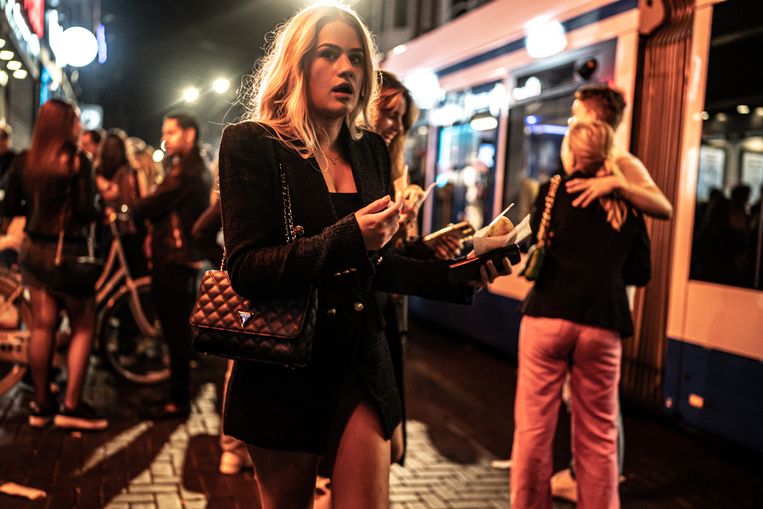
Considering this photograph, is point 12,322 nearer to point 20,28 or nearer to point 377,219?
point 377,219

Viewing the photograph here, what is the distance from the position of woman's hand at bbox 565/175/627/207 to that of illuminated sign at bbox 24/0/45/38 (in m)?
9.05

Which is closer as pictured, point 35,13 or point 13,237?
point 13,237

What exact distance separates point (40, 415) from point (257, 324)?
4.05m

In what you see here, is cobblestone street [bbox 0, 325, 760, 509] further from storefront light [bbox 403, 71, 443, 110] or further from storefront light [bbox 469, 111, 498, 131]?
storefront light [bbox 403, 71, 443, 110]

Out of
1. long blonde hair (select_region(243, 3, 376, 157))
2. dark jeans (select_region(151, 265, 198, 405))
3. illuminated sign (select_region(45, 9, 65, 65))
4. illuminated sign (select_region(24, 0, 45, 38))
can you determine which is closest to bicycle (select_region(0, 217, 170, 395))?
dark jeans (select_region(151, 265, 198, 405))

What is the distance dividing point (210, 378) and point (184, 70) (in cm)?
2720

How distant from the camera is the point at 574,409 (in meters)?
3.72

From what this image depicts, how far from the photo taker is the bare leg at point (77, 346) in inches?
210

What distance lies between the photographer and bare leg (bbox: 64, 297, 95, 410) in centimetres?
532

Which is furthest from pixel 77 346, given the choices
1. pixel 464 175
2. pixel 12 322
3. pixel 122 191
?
pixel 464 175

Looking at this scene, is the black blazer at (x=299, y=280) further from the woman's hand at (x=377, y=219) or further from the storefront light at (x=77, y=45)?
the storefront light at (x=77, y=45)

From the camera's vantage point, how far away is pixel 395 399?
91.0 inches

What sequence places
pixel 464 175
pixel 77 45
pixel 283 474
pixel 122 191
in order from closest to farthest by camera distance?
1. pixel 283 474
2. pixel 122 191
3. pixel 464 175
4. pixel 77 45

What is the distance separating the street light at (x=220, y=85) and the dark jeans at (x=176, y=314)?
27.6m
